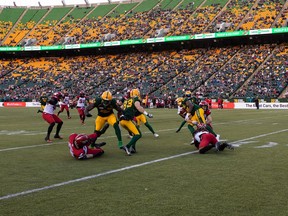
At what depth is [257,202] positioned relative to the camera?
5.34 meters

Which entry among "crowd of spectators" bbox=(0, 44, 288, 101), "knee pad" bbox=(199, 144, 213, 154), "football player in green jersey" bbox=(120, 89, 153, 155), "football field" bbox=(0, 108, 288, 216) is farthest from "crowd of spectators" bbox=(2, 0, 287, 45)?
"football field" bbox=(0, 108, 288, 216)

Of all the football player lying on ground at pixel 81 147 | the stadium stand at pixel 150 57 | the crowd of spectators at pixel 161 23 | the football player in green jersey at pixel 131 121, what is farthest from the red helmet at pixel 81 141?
the crowd of spectators at pixel 161 23

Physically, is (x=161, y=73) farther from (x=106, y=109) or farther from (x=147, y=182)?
(x=147, y=182)

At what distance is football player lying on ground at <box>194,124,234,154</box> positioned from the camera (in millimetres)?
9953

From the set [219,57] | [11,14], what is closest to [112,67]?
[219,57]

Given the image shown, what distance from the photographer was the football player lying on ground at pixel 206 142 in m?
9.95

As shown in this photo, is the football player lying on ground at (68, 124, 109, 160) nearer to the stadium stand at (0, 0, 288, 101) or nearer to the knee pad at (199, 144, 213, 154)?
the knee pad at (199, 144, 213, 154)

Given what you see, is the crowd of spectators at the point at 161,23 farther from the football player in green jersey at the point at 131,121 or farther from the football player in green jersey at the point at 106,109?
the football player in green jersey at the point at 106,109

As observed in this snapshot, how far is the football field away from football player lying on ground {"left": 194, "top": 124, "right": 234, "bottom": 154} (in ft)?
0.60

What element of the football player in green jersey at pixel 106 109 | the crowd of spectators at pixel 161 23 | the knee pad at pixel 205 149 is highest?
the crowd of spectators at pixel 161 23

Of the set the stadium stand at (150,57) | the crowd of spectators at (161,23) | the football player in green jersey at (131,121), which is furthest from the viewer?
the crowd of spectators at (161,23)

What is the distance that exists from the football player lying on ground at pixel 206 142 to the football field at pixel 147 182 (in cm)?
18

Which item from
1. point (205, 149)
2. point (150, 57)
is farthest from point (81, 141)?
point (150, 57)

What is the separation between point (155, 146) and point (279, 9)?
51.1 m
